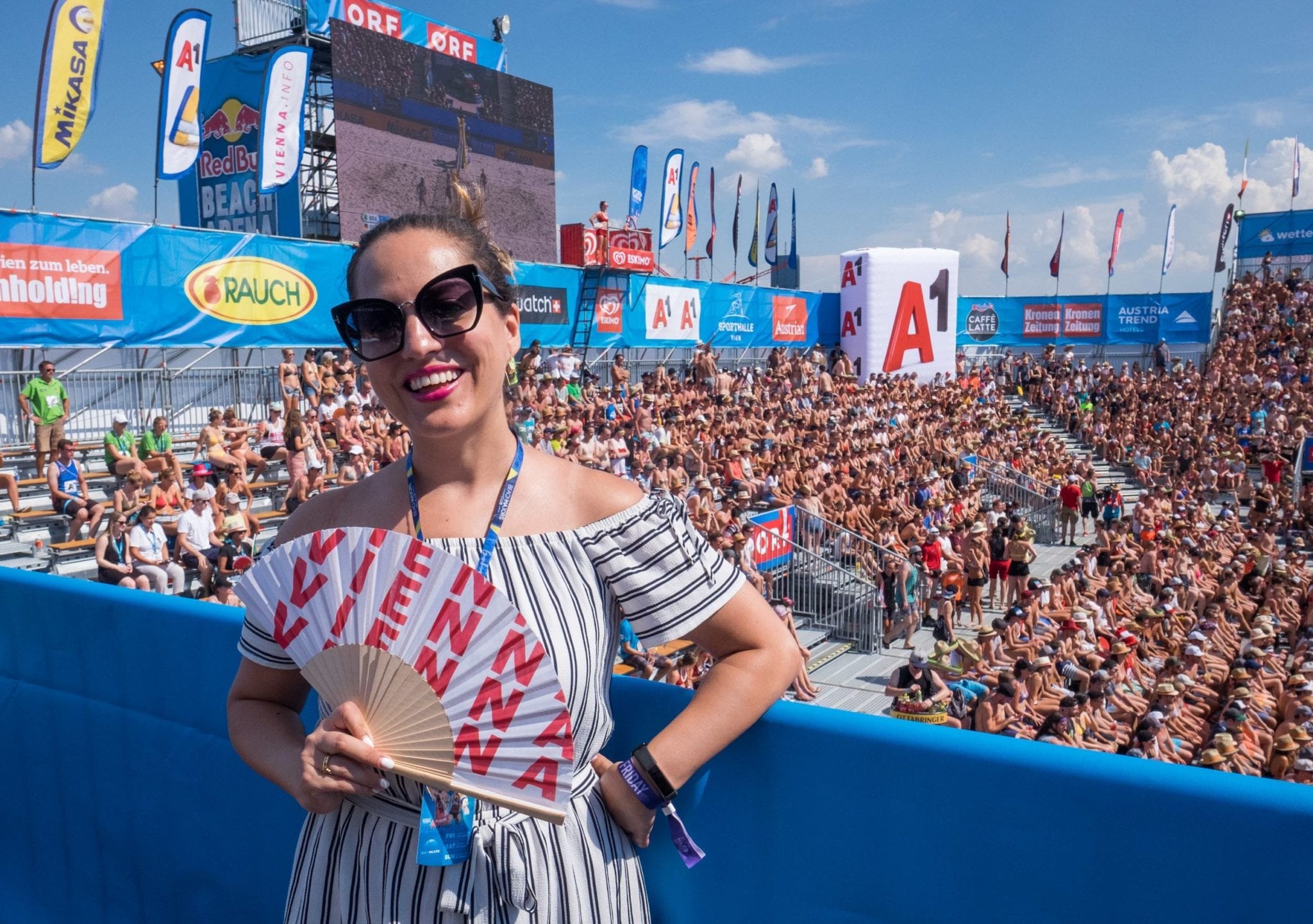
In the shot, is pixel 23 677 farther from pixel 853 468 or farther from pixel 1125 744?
pixel 853 468

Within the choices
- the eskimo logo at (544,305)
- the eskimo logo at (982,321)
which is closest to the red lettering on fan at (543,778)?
the eskimo logo at (544,305)

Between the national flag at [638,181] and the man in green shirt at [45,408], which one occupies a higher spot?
the national flag at [638,181]

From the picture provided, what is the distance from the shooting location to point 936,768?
1.25 metres

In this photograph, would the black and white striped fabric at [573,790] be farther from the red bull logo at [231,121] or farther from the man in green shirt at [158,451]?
the red bull logo at [231,121]

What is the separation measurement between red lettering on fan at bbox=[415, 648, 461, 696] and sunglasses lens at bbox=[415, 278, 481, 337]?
43cm

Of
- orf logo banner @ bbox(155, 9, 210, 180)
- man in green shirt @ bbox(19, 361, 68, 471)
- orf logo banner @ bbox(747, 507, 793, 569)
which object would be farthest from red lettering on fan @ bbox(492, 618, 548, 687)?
orf logo banner @ bbox(155, 9, 210, 180)

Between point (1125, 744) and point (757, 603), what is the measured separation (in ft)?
25.3

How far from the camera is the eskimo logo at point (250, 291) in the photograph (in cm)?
1197

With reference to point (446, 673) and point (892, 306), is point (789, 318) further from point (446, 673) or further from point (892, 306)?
point (446, 673)

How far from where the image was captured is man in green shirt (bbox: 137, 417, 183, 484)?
9.91m

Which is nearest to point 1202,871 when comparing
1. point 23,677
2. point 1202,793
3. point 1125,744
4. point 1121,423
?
point 1202,793

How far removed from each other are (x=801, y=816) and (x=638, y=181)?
81.9 feet

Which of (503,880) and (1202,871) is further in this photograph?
(503,880)

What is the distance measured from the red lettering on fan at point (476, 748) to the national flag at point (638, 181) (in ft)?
79.5
